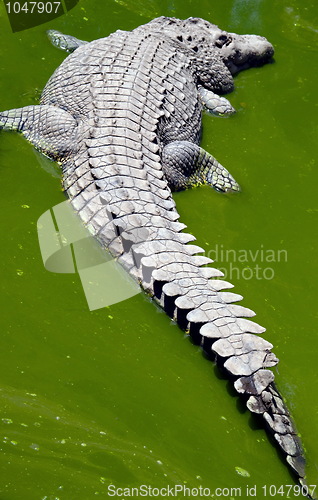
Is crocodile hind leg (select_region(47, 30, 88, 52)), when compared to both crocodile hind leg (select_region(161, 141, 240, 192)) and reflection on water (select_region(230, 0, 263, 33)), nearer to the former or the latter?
crocodile hind leg (select_region(161, 141, 240, 192))

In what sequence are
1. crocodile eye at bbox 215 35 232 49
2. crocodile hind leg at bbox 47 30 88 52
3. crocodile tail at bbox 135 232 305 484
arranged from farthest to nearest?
1. crocodile eye at bbox 215 35 232 49
2. crocodile hind leg at bbox 47 30 88 52
3. crocodile tail at bbox 135 232 305 484

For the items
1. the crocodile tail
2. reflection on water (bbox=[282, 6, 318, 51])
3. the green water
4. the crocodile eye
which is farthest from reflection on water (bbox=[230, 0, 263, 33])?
the crocodile tail

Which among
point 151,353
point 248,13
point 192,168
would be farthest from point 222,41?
point 151,353

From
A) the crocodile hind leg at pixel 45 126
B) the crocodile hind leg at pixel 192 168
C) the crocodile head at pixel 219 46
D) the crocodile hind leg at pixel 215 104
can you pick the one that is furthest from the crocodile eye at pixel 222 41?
the crocodile hind leg at pixel 45 126

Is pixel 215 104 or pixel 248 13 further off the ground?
pixel 248 13

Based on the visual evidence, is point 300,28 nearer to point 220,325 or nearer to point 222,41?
point 222,41

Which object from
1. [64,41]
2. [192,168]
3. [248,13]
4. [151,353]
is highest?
[248,13]

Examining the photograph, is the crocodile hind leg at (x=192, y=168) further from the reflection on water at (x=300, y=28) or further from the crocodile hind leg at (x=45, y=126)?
the reflection on water at (x=300, y=28)
